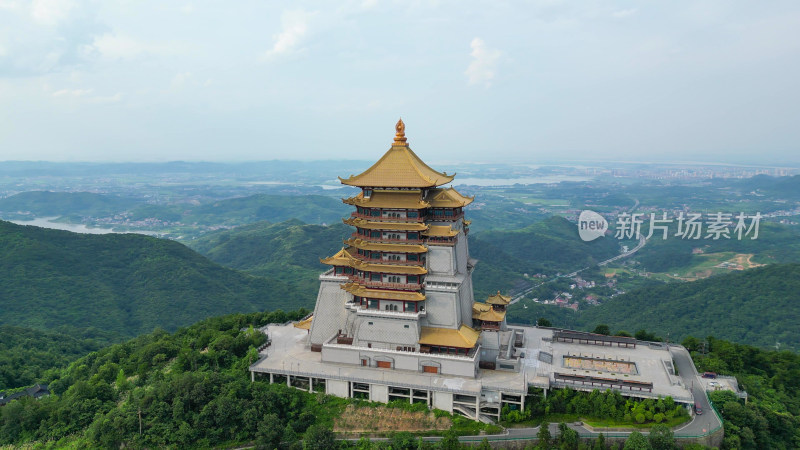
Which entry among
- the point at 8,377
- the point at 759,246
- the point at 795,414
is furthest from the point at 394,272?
the point at 759,246

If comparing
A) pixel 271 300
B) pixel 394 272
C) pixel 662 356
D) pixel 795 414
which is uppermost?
pixel 394 272

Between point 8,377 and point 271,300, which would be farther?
point 271,300

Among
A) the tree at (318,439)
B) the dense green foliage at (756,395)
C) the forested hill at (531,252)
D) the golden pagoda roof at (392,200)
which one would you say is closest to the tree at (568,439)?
the dense green foliage at (756,395)

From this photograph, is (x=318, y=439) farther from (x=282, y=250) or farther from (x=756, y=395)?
(x=282, y=250)

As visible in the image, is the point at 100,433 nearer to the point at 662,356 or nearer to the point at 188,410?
the point at 188,410

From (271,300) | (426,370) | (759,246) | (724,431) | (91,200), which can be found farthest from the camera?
(91,200)

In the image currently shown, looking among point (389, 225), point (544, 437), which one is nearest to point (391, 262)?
point (389, 225)
